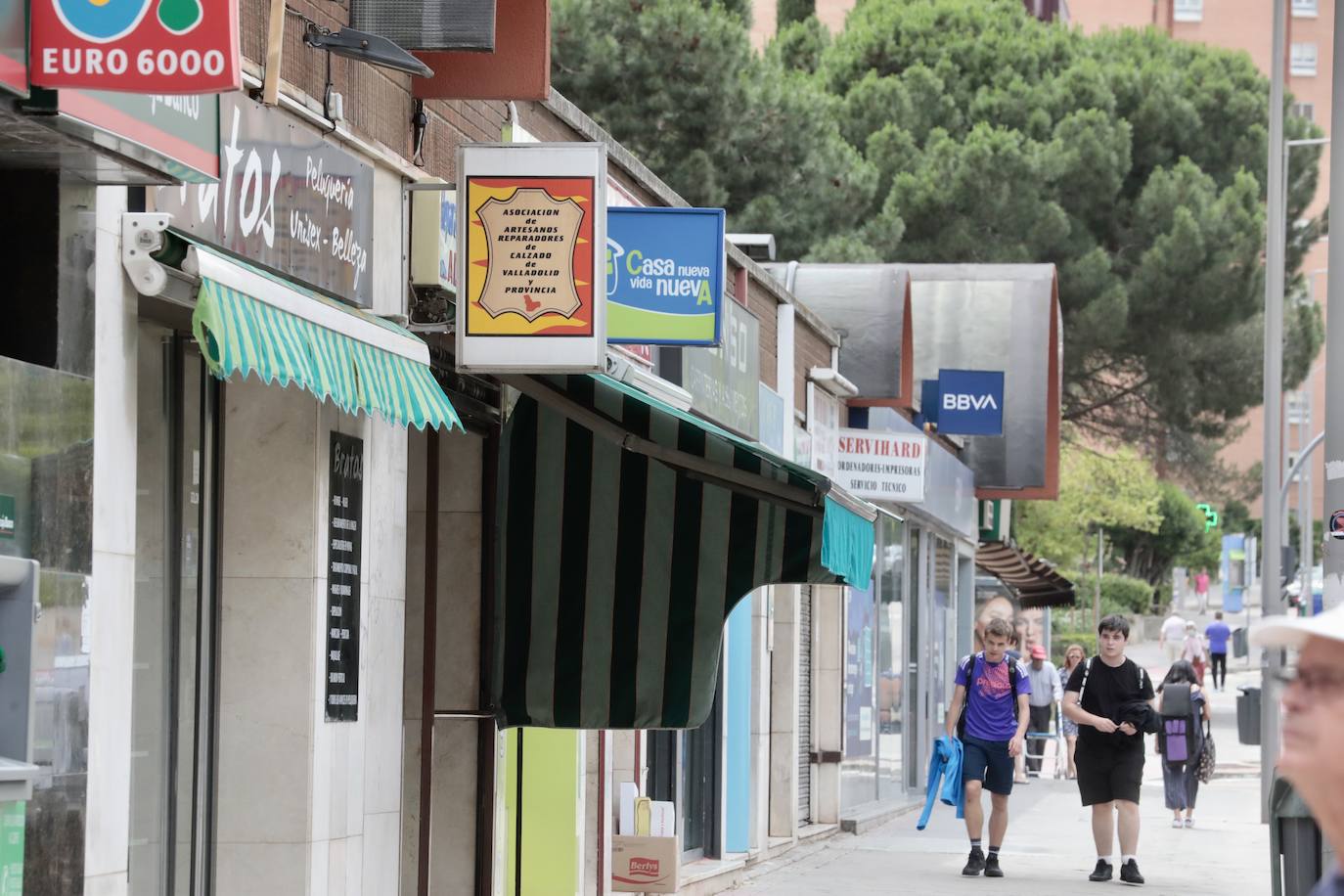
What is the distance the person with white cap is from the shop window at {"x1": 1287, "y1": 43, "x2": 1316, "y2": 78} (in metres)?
103

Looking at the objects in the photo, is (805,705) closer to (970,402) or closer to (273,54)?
(970,402)

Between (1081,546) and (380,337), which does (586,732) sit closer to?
(380,337)

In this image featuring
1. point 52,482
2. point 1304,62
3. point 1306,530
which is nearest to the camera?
point 52,482

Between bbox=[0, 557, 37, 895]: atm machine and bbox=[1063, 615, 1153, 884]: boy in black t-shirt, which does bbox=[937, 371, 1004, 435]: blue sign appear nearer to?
bbox=[1063, 615, 1153, 884]: boy in black t-shirt

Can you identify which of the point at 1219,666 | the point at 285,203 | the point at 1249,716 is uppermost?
the point at 285,203

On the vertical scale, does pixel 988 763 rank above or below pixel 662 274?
below

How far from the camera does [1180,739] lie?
18.0 meters

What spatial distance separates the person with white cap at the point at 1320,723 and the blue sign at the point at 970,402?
20261mm

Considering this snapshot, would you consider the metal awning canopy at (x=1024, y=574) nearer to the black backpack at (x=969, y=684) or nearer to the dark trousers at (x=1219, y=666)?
the dark trousers at (x=1219, y=666)

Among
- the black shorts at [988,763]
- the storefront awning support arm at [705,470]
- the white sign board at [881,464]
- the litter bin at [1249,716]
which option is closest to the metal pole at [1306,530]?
the litter bin at [1249,716]

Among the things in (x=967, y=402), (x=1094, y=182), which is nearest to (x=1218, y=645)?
(x=1094, y=182)

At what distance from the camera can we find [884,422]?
65.7 feet

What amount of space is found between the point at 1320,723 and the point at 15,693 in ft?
12.2

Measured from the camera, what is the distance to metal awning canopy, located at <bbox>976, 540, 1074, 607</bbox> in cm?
3022
